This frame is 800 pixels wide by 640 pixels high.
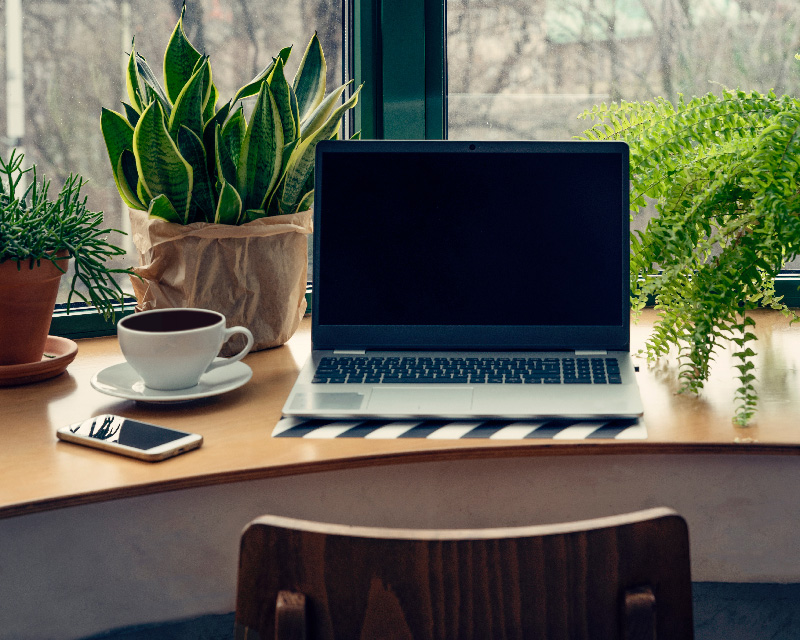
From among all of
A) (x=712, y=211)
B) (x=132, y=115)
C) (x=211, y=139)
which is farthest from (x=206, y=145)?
(x=712, y=211)

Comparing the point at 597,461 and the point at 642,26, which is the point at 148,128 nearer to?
the point at 597,461

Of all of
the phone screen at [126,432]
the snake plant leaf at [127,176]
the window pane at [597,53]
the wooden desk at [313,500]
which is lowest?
the wooden desk at [313,500]

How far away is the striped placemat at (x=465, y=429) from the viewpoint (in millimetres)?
839

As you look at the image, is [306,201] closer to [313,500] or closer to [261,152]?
[261,152]

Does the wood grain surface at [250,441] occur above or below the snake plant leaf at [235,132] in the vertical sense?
below

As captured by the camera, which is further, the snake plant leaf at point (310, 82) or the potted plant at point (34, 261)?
the snake plant leaf at point (310, 82)

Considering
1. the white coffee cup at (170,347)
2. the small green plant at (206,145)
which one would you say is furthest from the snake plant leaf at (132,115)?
the white coffee cup at (170,347)

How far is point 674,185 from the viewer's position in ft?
3.33

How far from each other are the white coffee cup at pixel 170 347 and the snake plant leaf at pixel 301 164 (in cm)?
24

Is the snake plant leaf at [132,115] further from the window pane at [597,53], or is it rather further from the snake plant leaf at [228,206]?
the window pane at [597,53]

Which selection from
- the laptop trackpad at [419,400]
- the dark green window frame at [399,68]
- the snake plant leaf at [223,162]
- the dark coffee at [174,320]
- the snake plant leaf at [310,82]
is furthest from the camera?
the dark green window frame at [399,68]

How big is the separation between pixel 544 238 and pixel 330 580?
2.12 ft

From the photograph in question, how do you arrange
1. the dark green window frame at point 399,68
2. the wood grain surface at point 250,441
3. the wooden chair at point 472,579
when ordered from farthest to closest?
the dark green window frame at point 399,68, the wood grain surface at point 250,441, the wooden chair at point 472,579

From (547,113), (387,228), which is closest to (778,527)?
(387,228)
